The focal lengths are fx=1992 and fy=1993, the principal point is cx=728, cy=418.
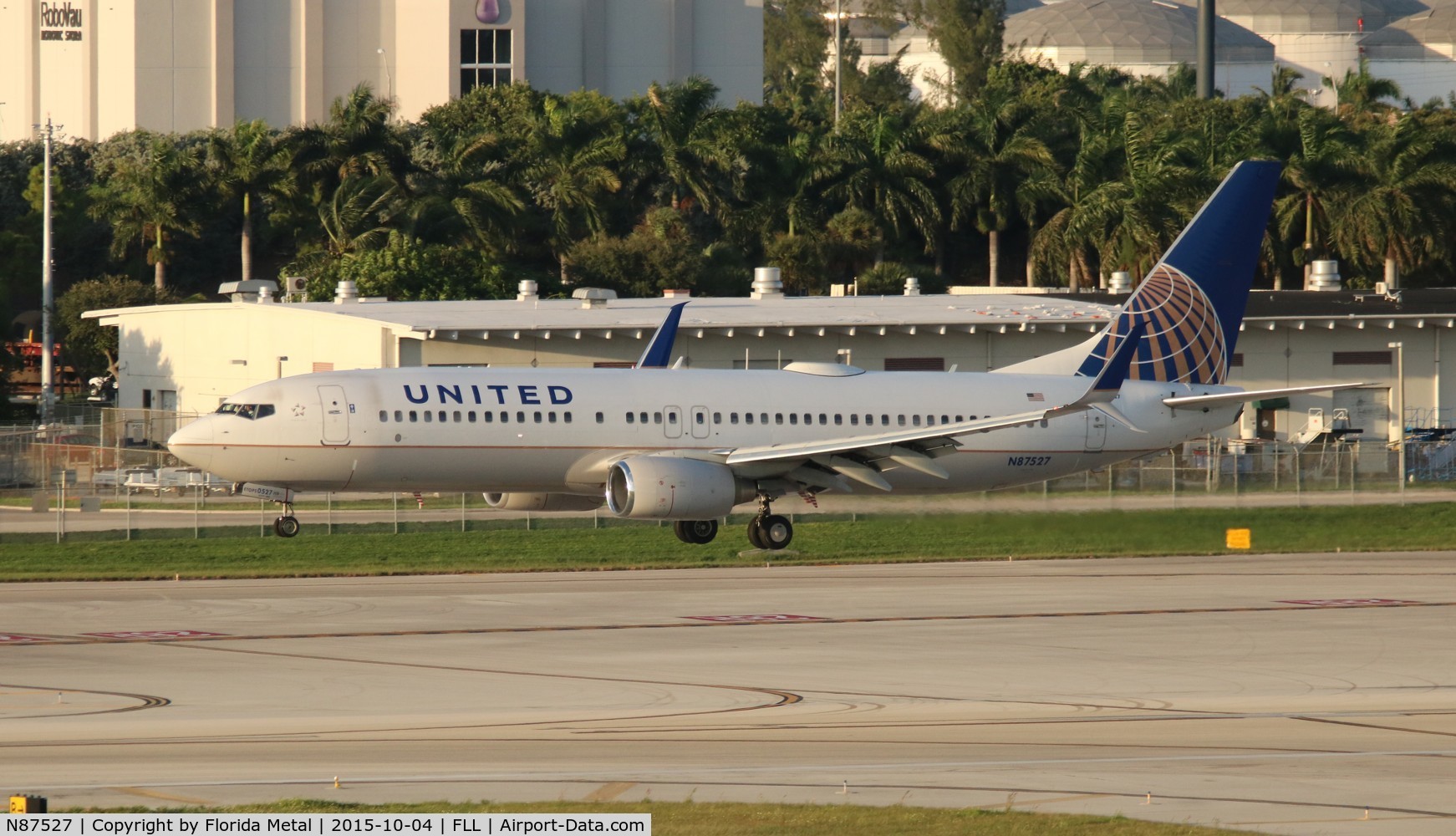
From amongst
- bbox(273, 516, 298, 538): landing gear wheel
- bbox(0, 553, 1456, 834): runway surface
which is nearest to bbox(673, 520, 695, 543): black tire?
bbox(0, 553, 1456, 834): runway surface

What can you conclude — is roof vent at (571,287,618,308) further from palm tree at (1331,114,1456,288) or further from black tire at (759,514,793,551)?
palm tree at (1331,114,1456,288)

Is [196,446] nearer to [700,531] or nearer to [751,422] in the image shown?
[700,531]

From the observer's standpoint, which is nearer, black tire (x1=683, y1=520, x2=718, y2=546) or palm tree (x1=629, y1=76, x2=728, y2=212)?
black tire (x1=683, y1=520, x2=718, y2=546)

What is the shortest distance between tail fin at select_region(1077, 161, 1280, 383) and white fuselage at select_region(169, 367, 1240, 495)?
1326 millimetres

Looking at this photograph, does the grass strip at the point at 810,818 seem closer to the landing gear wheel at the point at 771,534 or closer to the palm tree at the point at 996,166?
the landing gear wheel at the point at 771,534

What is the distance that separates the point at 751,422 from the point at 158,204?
220 ft

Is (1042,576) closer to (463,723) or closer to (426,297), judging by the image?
(463,723)

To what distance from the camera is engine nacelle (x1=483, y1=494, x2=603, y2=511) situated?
4262cm

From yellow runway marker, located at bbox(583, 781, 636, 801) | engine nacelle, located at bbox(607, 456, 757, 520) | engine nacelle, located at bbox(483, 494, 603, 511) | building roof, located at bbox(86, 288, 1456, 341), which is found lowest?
yellow runway marker, located at bbox(583, 781, 636, 801)

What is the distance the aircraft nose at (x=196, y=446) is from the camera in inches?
1567

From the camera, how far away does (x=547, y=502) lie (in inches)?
1683

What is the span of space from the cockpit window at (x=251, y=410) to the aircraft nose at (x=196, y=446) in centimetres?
→ 55

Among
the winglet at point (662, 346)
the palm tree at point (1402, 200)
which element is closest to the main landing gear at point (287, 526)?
the winglet at point (662, 346)

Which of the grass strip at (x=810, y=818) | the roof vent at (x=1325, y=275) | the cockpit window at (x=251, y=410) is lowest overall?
the grass strip at (x=810, y=818)
